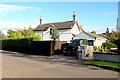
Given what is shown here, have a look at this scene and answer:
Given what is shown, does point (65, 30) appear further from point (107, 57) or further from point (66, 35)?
point (107, 57)

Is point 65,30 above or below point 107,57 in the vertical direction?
above

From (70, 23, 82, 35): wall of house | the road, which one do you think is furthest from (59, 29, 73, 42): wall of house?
the road

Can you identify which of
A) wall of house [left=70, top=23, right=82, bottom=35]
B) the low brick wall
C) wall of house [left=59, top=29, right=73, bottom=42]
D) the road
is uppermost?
wall of house [left=70, top=23, right=82, bottom=35]

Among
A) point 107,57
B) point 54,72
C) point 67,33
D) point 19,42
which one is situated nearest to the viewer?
point 54,72

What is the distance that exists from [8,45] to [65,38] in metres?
15.7

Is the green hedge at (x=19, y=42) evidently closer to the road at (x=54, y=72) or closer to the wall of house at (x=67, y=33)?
the road at (x=54, y=72)

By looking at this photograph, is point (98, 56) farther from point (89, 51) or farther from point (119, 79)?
point (119, 79)

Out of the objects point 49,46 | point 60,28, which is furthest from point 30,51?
point 60,28

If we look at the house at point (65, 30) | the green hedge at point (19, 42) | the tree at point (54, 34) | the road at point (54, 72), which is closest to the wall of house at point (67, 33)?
the house at point (65, 30)

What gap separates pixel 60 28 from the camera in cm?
3869

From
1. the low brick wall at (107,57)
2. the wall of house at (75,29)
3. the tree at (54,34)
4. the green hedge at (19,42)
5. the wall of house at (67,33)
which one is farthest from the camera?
the wall of house at (75,29)

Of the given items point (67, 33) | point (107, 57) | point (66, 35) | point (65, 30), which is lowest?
point (107, 57)

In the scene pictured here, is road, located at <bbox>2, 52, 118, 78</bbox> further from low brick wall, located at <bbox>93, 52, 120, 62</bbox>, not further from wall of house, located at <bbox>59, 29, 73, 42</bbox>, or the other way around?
wall of house, located at <bbox>59, 29, 73, 42</bbox>

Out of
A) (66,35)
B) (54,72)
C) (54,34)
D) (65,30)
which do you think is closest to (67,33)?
(66,35)
